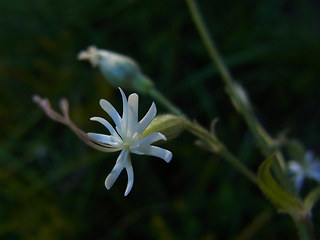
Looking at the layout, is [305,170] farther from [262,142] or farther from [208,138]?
[208,138]

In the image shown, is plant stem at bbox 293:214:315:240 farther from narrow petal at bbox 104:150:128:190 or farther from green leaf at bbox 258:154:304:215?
narrow petal at bbox 104:150:128:190

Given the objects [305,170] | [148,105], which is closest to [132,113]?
[305,170]

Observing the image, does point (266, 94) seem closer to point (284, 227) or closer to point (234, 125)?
point (234, 125)

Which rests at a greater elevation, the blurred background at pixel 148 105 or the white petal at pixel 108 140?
the blurred background at pixel 148 105

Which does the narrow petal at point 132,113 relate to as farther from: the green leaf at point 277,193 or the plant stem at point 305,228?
the plant stem at point 305,228

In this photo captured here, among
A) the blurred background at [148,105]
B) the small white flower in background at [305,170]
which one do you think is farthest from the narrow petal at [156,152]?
the blurred background at [148,105]

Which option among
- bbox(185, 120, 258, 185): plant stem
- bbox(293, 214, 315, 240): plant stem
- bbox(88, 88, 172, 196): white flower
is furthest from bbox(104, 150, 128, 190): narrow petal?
bbox(293, 214, 315, 240): plant stem

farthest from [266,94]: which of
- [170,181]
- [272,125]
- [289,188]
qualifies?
[289,188]
